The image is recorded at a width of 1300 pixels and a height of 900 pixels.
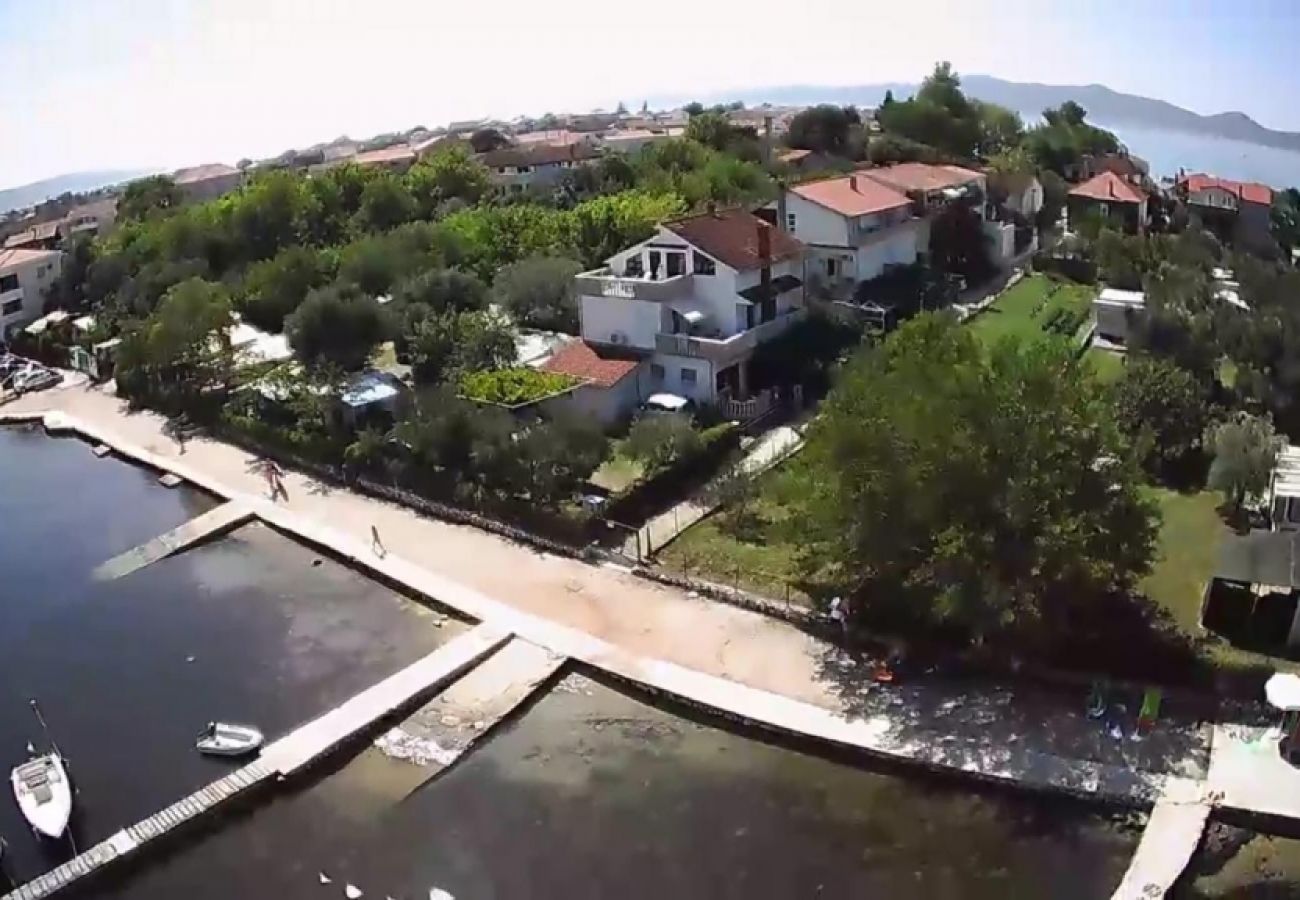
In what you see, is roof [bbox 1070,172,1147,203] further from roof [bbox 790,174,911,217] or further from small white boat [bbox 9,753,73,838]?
small white boat [bbox 9,753,73,838]

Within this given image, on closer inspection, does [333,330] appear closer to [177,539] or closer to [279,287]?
[177,539]

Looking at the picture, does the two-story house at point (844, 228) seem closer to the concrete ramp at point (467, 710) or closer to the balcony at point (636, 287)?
the balcony at point (636, 287)

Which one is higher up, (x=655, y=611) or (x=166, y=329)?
(x=166, y=329)

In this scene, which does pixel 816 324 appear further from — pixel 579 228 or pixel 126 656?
pixel 126 656

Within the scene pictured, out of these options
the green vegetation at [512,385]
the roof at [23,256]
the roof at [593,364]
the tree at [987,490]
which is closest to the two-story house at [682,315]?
the roof at [593,364]

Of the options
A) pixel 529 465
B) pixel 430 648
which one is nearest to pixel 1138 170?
pixel 529 465

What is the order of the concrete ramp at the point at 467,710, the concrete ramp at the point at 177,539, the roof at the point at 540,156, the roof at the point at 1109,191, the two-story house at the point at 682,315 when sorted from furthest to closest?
the roof at the point at 540,156 < the roof at the point at 1109,191 < the two-story house at the point at 682,315 < the concrete ramp at the point at 177,539 < the concrete ramp at the point at 467,710
